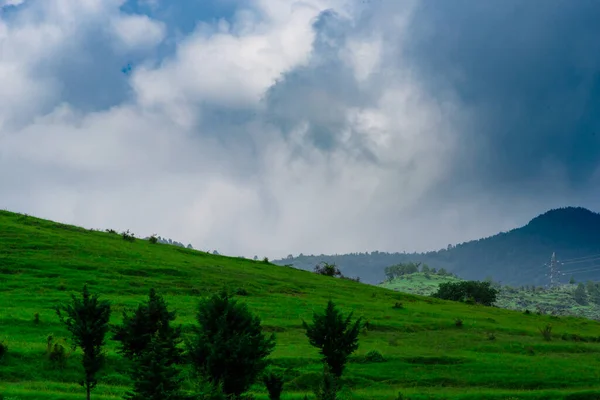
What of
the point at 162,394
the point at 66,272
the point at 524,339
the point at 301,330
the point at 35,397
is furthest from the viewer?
the point at 66,272

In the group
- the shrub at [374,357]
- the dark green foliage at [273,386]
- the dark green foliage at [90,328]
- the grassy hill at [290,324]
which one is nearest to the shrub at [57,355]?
the grassy hill at [290,324]

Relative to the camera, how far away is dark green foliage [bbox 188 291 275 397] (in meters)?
31.7

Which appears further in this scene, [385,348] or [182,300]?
[182,300]

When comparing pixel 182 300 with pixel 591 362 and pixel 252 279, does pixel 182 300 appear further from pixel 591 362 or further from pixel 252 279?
pixel 591 362

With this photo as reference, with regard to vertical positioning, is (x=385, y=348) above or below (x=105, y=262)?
below

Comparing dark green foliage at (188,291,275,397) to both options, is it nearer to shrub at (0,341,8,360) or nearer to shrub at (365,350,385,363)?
shrub at (0,341,8,360)

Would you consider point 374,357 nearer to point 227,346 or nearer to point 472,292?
point 227,346

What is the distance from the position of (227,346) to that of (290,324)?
76.0ft

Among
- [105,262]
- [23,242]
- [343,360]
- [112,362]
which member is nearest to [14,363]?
[112,362]

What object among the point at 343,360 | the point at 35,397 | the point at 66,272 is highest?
the point at 66,272

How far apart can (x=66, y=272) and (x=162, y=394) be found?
40.2 metres

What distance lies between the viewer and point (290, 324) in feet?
179

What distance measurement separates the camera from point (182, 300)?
5912cm

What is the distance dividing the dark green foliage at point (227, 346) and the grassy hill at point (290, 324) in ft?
20.3
